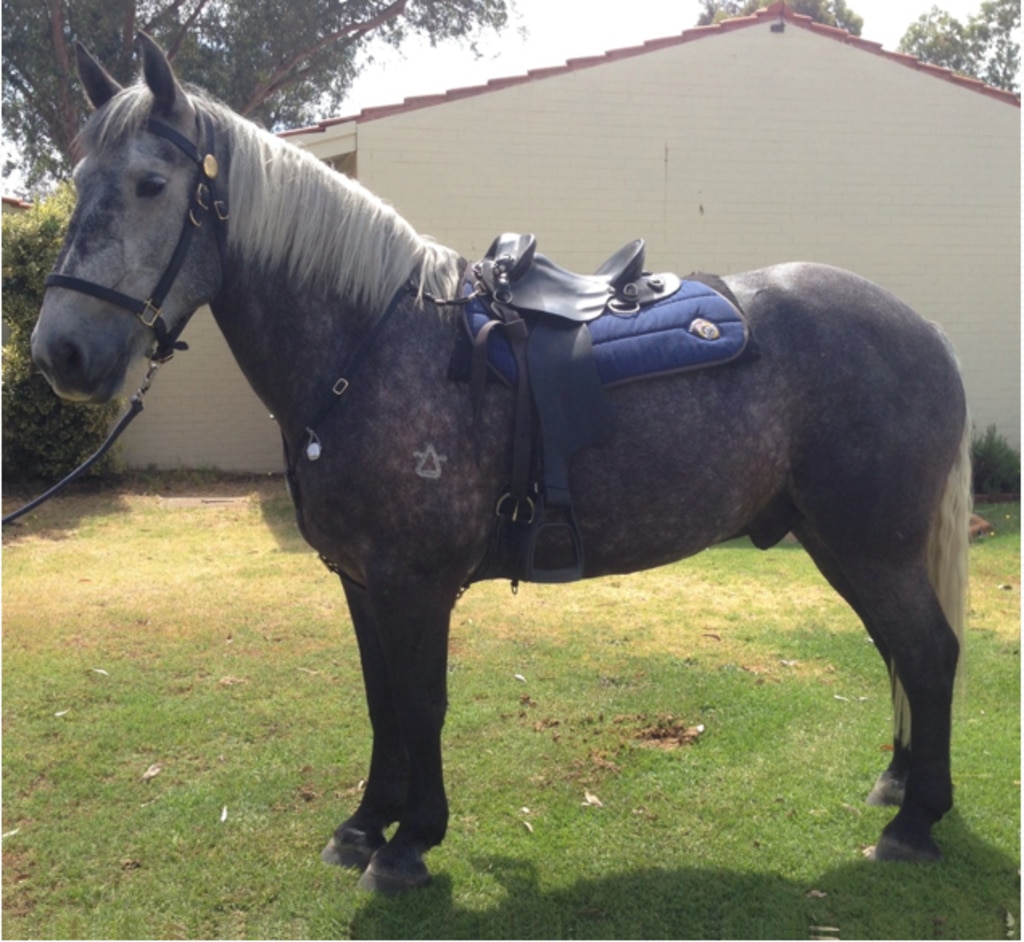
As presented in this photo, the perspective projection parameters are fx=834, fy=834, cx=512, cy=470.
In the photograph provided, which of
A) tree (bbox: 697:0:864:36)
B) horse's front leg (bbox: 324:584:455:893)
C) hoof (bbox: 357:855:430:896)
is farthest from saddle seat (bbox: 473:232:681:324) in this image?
tree (bbox: 697:0:864:36)

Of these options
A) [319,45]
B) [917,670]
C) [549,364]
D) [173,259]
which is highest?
[319,45]

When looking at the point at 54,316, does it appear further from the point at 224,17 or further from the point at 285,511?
the point at 224,17

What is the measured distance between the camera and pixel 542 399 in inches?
96.3

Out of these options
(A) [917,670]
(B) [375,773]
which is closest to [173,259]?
(B) [375,773]

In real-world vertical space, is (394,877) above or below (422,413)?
below

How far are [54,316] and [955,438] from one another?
2.77 m

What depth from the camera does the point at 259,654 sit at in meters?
4.86

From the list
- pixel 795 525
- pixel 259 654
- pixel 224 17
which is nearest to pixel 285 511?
pixel 259 654

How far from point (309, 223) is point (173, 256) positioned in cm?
39

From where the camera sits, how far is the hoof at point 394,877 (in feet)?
8.71

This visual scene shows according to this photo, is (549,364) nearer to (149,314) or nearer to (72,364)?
(149,314)

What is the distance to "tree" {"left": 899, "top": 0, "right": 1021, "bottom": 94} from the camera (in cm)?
2145

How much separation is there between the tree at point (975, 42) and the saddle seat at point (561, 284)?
78.2 ft

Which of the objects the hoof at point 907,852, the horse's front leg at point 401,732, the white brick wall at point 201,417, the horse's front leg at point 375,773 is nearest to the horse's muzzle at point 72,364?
the horse's front leg at point 401,732
